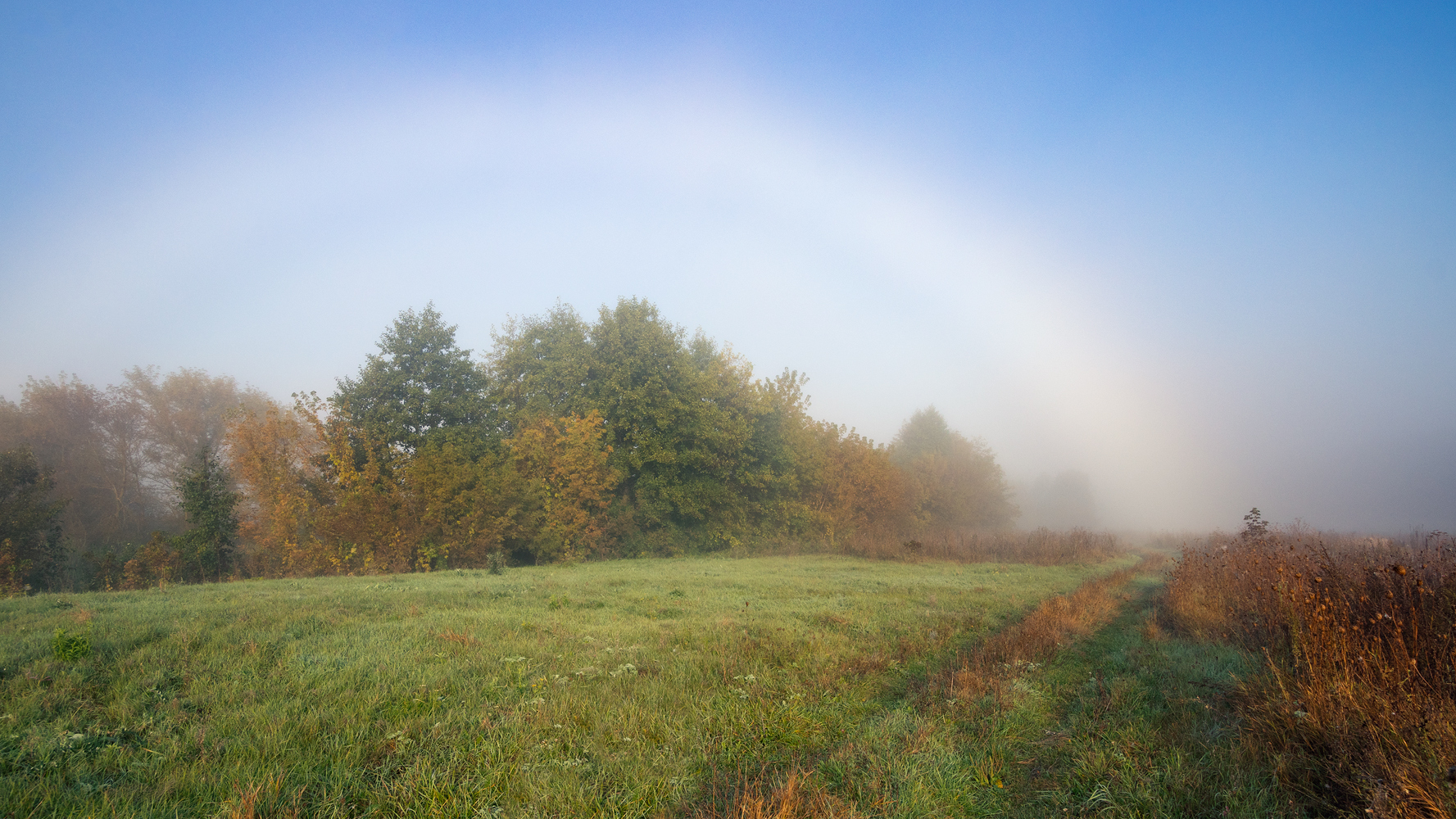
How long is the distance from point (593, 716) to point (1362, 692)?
681 cm

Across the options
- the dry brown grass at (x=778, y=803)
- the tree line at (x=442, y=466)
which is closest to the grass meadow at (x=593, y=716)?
the dry brown grass at (x=778, y=803)

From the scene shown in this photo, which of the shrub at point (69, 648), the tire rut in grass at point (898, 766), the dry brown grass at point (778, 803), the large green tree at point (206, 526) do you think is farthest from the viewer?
the large green tree at point (206, 526)

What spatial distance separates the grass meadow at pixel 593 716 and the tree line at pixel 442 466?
19401 mm

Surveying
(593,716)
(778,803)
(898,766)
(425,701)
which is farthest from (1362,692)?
(425,701)

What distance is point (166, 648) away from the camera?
23.4 feet

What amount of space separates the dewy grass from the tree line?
17434mm

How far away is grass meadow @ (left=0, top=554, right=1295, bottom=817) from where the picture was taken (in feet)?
14.1

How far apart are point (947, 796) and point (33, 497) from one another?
132 feet

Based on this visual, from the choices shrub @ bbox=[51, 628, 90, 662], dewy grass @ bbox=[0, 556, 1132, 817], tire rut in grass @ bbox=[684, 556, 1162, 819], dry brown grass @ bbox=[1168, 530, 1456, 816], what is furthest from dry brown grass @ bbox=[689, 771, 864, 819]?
shrub @ bbox=[51, 628, 90, 662]

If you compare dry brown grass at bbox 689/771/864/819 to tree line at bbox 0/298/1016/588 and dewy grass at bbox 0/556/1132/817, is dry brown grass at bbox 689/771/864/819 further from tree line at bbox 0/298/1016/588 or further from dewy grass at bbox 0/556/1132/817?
tree line at bbox 0/298/1016/588

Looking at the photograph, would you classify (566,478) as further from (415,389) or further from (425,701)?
(425,701)

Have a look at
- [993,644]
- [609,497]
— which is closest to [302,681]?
[993,644]

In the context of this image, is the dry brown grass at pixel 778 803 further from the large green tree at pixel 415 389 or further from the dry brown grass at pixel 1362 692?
the large green tree at pixel 415 389

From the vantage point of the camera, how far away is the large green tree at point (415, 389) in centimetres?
3228
